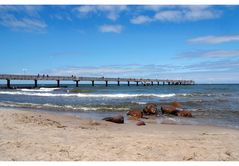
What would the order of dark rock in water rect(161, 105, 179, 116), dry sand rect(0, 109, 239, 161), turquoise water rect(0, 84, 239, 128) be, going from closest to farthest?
dry sand rect(0, 109, 239, 161) < turquoise water rect(0, 84, 239, 128) < dark rock in water rect(161, 105, 179, 116)

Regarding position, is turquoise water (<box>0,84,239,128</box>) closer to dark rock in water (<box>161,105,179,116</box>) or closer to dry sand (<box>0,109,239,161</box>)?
dark rock in water (<box>161,105,179,116</box>)

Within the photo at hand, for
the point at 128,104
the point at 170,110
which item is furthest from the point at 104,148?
the point at 128,104

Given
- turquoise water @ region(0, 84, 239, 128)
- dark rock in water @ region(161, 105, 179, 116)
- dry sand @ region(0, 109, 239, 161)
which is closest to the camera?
dry sand @ region(0, 109, 239, 161)

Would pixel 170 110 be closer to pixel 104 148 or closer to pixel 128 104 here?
pixel 128 104

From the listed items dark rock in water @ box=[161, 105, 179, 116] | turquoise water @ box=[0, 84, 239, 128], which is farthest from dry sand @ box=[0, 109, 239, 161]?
dark rock in water @ box=[161, 105, 179, 116]

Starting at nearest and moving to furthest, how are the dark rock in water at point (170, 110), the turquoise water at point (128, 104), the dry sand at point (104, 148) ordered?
1. the dry sand at point (104, 148)
2. the turquoise water at point (128, 104)
3. the dark rock in water at point (170, 110)

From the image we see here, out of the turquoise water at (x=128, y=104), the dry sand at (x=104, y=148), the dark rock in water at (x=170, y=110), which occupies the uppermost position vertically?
the dry sand at (x=104, y=148)

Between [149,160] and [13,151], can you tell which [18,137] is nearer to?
[13,151]

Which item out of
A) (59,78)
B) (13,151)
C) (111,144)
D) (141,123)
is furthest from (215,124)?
(59,78)

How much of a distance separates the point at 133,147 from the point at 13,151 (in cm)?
235

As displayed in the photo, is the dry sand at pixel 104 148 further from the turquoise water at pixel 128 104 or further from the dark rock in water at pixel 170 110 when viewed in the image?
the dark rock in water at pixel 170 110

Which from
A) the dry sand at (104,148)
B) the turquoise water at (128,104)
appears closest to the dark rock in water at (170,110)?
the turquoise water at (128,104)
